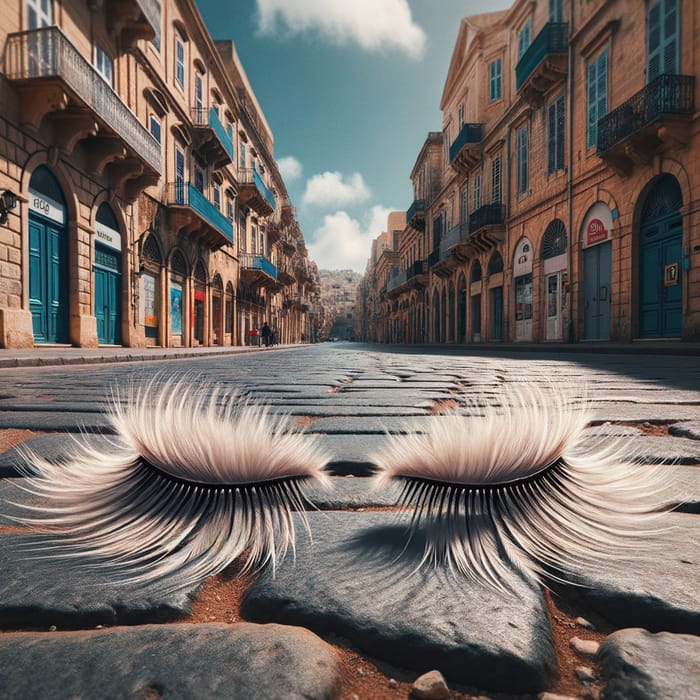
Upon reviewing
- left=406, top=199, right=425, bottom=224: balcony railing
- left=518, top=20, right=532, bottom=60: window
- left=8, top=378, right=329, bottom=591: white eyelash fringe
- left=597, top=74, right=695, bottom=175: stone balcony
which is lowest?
left=8, top=378, right=329, bottom=591: white eyelash fringe

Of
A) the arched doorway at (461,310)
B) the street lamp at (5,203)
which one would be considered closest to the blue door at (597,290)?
the arched doorway at (461,310)

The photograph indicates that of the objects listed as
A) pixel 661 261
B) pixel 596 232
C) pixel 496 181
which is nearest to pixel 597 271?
pixel 596 232

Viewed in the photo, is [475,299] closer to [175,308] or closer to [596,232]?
[596,232]

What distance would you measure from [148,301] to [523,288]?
1507cm

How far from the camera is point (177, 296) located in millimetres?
19703

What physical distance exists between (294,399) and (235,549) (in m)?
2.59

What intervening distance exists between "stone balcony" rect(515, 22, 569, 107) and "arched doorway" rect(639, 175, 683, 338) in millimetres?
6815

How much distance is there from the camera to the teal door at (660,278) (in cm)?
1220

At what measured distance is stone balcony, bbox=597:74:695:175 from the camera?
11.6m

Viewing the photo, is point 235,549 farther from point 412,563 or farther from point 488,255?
point 488,255

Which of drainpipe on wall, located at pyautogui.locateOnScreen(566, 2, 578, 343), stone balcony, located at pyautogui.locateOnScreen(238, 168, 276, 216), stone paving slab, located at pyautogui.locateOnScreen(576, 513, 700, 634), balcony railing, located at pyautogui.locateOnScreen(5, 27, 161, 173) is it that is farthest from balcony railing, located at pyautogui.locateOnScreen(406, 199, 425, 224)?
stone paving slab, located at pyautogui.locateOnScreen(576, 513, 700, 634)

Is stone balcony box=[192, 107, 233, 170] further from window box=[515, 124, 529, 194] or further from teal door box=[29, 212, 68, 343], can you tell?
window box=[515, 124, 529, 194]

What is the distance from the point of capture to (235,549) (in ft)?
2.48

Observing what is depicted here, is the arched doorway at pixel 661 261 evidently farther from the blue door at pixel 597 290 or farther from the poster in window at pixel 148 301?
the poster in window at pixel 148 301
